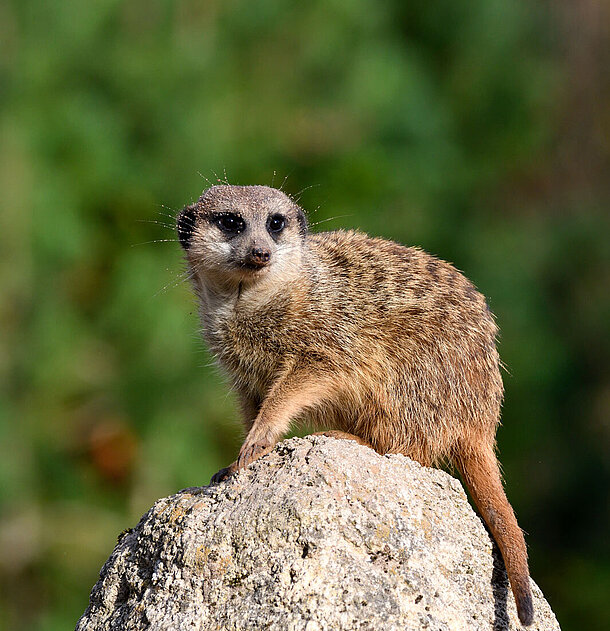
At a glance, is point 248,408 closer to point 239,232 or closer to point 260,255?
point 260,255

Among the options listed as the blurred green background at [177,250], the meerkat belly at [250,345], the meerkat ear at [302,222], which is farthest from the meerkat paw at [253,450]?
the blurred green background at [177,250]

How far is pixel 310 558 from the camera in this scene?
3.11 metres

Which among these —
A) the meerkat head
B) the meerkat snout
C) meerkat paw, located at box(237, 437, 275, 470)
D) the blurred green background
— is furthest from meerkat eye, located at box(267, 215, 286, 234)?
the blurred green background

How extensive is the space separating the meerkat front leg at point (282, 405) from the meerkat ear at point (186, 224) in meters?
0.81

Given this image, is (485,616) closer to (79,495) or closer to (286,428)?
(286,428)

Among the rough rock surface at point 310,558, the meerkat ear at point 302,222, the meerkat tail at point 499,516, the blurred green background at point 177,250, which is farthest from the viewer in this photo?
the blurred green background at point 177,250

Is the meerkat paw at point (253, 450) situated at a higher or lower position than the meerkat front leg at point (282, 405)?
higher

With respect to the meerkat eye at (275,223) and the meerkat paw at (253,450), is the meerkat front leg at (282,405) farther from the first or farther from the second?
the meerkat eye at (275,223)

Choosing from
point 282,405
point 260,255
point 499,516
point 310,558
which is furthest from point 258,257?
point 310,558

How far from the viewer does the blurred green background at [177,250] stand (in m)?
11.4

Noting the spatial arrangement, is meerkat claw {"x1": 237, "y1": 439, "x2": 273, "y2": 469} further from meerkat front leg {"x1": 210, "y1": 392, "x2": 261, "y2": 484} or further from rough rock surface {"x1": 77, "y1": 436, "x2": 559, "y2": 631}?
meerkat front leg {"x1": 210, "y1": 392, "x2": 261, "y2": 484}

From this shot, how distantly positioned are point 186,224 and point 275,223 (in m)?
0.37

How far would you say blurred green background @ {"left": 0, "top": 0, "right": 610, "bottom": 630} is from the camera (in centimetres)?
1138

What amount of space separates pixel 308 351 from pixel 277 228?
0.57m
